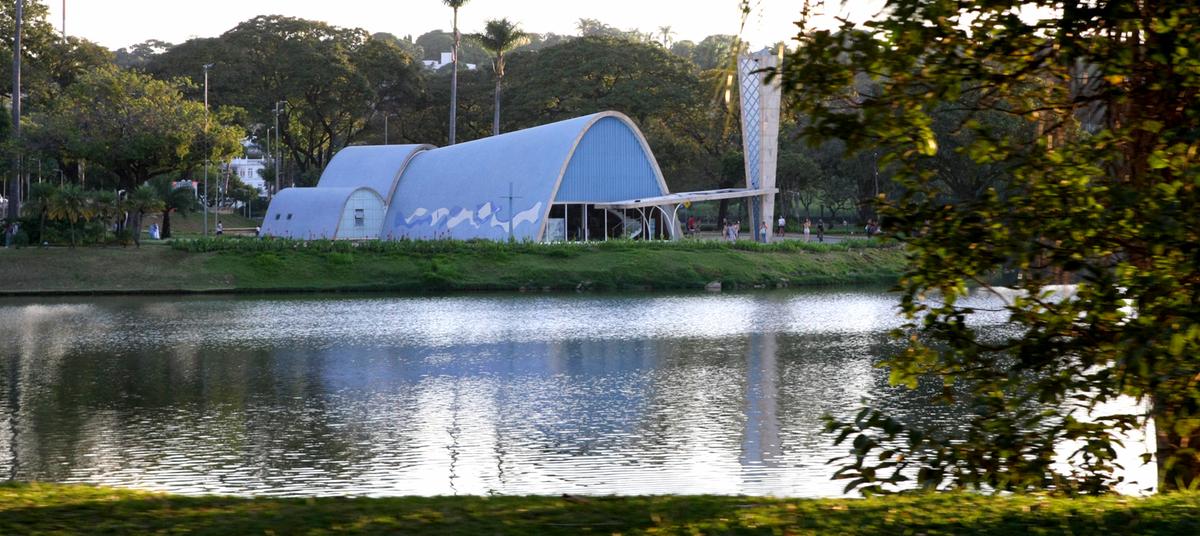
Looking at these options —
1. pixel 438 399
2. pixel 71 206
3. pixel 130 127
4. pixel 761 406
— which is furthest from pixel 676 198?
pixel 761 406

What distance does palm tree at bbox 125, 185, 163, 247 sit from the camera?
43219 millimetres

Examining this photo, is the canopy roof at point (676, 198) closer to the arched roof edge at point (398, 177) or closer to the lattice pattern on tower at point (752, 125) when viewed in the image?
the lattice pattern on tower at point (752, 125)

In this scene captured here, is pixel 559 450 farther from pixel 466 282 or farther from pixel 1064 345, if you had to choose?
pixel 466 282

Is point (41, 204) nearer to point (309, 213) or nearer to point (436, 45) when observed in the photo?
point (309, 213)

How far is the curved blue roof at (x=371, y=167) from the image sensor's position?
2318 inches

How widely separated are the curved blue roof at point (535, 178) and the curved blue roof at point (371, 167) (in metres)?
4.39

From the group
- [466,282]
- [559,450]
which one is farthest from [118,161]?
[559,450]

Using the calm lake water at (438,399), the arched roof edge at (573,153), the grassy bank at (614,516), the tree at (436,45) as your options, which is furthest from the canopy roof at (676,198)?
the tree at (436,45)

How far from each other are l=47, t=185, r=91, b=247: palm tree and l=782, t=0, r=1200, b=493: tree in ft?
127

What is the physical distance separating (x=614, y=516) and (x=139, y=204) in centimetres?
4041

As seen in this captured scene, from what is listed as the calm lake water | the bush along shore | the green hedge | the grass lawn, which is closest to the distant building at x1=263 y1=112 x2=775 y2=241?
the green hedge

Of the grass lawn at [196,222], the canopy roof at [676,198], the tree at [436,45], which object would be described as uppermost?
the tree at [436,45]

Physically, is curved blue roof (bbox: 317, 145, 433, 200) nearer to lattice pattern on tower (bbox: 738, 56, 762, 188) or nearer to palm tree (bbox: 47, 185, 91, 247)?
lattice pattern on tower (bbox: 738, 56, 762, 188)

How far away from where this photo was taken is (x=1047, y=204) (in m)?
6.84
